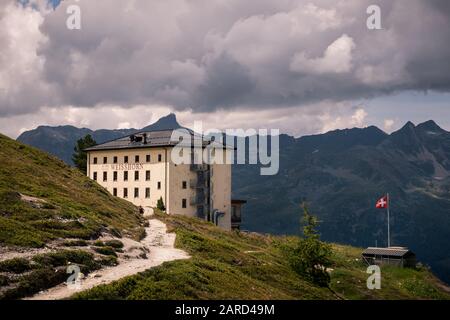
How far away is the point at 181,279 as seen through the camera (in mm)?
27875

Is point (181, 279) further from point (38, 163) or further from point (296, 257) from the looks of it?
point (38, 163)

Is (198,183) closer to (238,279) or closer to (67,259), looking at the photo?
(238,279)

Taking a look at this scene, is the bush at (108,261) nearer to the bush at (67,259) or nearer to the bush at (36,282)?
the bush at (67,259)

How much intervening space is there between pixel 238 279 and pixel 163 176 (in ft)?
169

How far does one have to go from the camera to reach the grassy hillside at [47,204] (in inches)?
1217

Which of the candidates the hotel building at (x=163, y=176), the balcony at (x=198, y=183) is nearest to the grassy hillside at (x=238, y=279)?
the hotel building at (x=163, y=176)

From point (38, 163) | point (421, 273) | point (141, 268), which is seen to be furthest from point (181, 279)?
point (421, 273)

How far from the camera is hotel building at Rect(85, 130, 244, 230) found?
276 feet

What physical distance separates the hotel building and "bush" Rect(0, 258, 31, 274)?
2282 inches

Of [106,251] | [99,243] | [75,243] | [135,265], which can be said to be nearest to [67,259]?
[75,243]

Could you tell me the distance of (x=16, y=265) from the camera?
24.4m

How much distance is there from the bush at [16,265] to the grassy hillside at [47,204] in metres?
2.71

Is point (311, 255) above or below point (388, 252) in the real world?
above

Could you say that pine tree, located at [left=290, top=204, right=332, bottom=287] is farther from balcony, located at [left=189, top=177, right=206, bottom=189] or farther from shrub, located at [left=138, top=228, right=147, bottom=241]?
balcony, located at [left=189, top=177, right=206, bottom=189]
